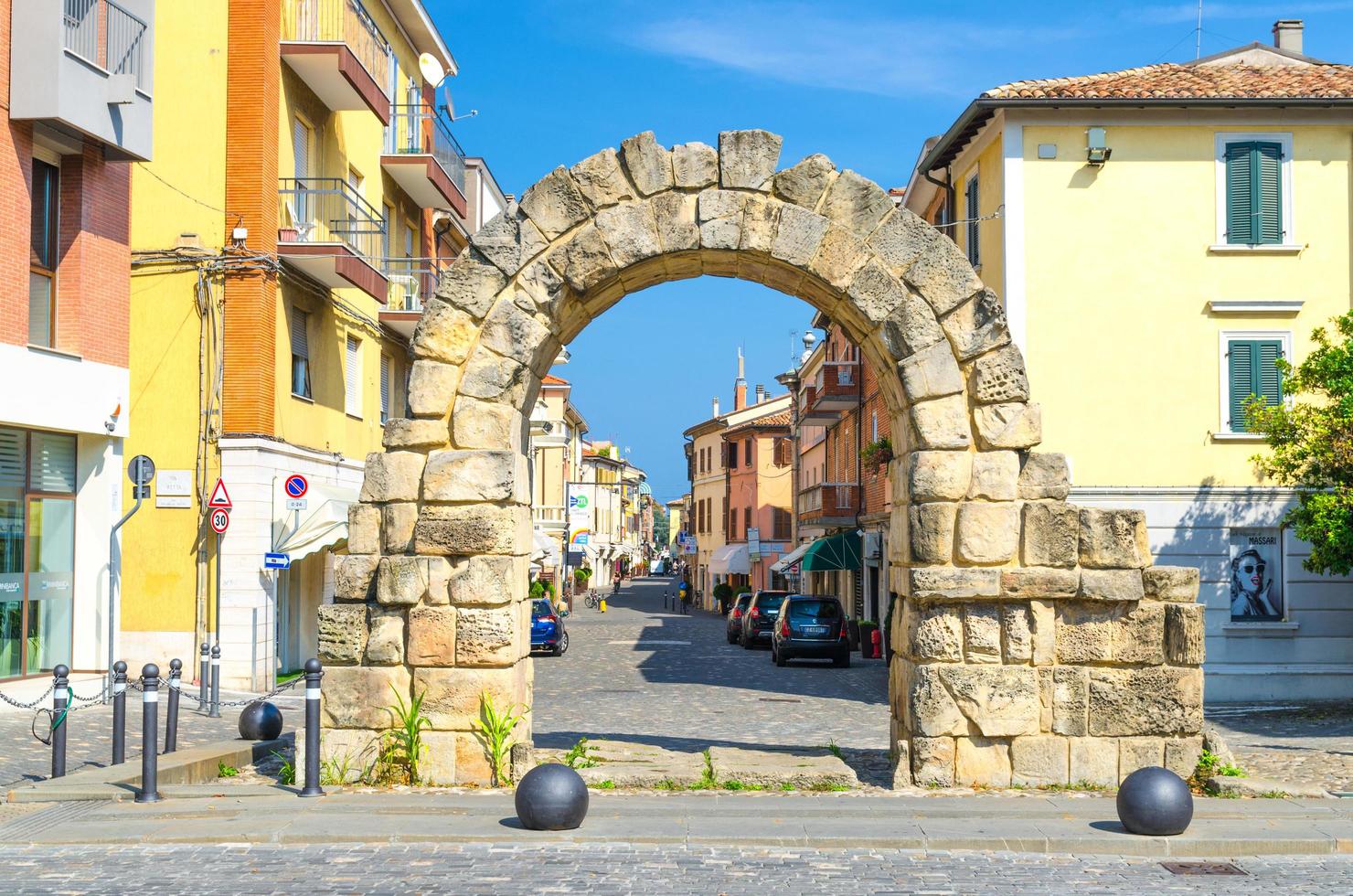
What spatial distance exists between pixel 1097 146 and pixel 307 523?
1323 cm

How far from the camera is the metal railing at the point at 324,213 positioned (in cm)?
2127

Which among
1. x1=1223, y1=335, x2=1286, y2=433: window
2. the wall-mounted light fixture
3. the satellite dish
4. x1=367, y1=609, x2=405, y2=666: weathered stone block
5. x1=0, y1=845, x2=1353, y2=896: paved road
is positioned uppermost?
the satellite dish

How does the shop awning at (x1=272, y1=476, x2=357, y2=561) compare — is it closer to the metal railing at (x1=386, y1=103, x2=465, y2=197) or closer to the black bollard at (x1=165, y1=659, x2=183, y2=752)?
the black bollard at (x1=165, y1=659, x2=183, y2=752)

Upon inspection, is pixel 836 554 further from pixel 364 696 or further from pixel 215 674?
pixel 364 696

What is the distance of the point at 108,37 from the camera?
17.3 m

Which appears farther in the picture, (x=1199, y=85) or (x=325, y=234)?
(x=325, y=234)

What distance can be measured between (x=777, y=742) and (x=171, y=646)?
377 inches

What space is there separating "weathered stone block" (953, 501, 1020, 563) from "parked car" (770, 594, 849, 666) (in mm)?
18152

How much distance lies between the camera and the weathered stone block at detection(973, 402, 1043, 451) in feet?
34.4

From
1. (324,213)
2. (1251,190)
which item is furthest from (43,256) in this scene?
(1251,190)

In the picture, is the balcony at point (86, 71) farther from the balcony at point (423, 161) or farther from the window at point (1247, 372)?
the window at point (1247, 372)

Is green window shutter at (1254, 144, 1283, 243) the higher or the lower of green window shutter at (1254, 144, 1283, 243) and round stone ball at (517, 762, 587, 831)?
the higher

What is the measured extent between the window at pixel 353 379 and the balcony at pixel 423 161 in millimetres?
4096

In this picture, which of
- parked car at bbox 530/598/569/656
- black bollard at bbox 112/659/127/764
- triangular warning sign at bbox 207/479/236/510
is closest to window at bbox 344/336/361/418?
triangular warning sign at bbox 207/479/236/510
